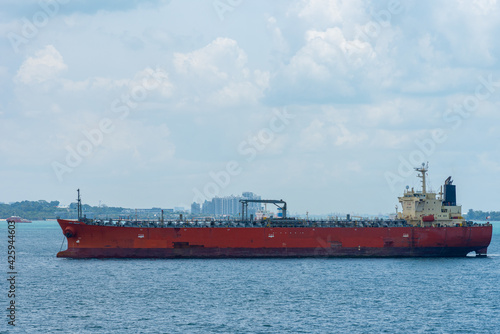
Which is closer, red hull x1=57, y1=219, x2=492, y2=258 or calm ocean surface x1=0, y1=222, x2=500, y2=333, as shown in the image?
calm ocean surface x1=0, y1=222, x2=500, y2=333

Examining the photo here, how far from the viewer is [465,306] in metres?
50.0

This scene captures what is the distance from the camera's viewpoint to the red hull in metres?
71.2

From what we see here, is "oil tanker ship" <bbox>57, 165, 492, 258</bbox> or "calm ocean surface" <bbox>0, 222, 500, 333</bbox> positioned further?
"oil tanker ship" <bbox>57, 165, 492, 258</bbox>

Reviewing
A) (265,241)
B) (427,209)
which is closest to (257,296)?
(265,241)

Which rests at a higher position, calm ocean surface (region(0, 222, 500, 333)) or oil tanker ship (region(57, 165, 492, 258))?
oil tanker ship (region(57, 165, 492, 258))

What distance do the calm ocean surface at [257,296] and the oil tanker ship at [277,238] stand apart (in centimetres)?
119

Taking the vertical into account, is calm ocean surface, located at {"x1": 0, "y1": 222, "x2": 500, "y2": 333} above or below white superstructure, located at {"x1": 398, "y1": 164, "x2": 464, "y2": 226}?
below

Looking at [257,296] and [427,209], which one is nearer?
[257,296]

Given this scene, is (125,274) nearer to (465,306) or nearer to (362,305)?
(362,305)

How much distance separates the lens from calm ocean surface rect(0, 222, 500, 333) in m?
43.7

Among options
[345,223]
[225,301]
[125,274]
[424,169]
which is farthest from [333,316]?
[424,169]

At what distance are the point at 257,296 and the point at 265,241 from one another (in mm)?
19846

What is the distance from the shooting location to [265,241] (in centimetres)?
7194

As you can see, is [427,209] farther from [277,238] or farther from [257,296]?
[257,296]
